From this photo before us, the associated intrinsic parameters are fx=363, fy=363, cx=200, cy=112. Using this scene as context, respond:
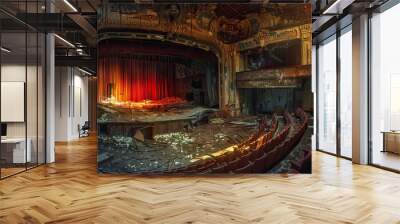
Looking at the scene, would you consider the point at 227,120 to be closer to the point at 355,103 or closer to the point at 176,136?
the point at 176,136

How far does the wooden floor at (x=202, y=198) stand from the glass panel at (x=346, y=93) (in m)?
1.91

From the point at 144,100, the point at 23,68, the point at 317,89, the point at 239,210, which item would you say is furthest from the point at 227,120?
the point at 317,89

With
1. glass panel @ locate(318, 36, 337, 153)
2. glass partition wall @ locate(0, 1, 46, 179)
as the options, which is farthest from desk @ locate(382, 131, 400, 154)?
glass partition wall @ locate(0, 1, 46, 179)

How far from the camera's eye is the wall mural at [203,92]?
22.6ft

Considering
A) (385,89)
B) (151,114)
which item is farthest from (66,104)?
(385,89)

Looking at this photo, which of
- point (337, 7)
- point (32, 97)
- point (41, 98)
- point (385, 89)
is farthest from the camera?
point (41, 98)

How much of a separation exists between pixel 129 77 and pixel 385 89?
533 centimetres

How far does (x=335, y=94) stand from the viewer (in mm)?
9984

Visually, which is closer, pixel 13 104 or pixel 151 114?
pixel 151 114

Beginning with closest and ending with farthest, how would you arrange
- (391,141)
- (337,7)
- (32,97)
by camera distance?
(337,7), (391,141), (32,97)

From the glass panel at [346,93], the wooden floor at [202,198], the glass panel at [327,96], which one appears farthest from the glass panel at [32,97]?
the glass panel at [327,96]

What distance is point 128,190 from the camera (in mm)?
5637

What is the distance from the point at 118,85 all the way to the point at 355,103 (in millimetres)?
5320

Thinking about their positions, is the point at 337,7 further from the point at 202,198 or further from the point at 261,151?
the point at 202,198
